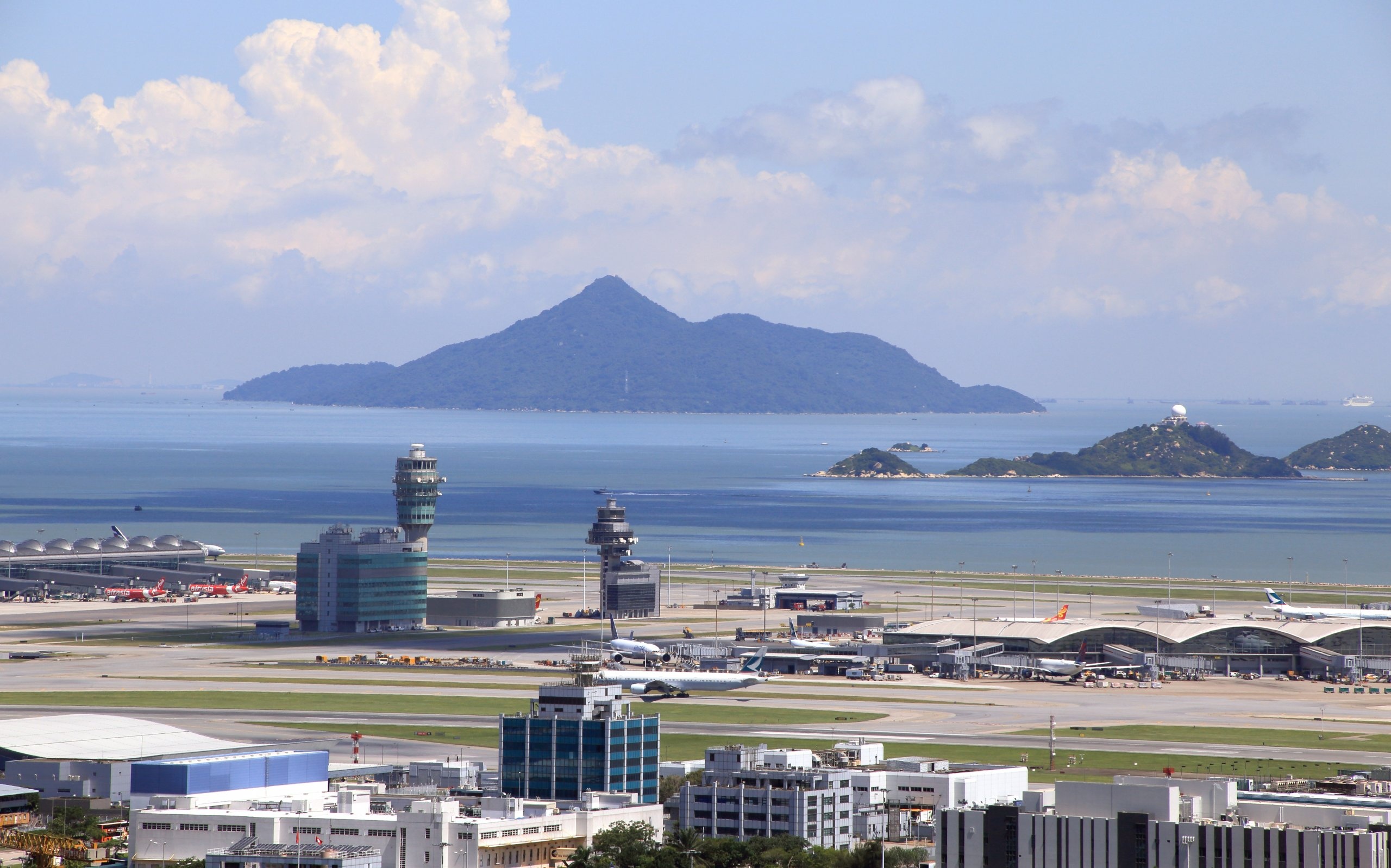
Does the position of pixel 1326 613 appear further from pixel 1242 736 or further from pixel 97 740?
pixel 97 740

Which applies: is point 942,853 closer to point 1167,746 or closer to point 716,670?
point 1167,746

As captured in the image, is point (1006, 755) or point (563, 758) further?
point (1006, 755)

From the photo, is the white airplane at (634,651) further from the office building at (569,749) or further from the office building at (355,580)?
the office building at (569,749)

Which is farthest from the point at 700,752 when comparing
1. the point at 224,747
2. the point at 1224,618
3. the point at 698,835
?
the point at 1224,618

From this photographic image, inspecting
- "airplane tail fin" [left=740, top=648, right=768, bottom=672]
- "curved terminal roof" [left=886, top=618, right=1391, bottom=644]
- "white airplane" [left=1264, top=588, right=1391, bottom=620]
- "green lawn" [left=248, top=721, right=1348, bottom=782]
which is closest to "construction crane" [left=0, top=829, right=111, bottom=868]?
"green lawn" [left=248, top=721, right=1348, bottom=782]

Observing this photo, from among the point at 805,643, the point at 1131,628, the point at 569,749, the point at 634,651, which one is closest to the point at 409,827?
the point at 569,749

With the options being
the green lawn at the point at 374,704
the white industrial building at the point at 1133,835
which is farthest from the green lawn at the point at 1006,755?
the white industrial building at the point at 1133,835
